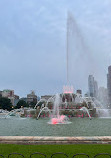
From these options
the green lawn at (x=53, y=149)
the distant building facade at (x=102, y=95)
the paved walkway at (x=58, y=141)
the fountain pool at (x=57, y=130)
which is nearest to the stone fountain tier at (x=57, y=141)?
the paved walkway at (x=58, y=141)

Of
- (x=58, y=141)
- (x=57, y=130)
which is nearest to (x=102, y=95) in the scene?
(x=57, y=130)

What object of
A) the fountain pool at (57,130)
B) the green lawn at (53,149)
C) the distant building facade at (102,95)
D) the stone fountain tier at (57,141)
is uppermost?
the distant building facade at (102,95)

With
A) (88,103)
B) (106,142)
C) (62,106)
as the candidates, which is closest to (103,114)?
(88,103)

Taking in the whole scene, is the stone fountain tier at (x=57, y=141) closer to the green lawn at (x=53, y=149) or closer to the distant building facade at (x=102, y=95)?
the green lawn at (x=53, y=149)

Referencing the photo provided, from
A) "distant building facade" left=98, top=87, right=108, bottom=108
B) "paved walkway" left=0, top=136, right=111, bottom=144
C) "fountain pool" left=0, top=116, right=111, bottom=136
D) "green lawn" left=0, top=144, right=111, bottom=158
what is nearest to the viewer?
"green lawn" left=0, top=144, right=111, bottom=158

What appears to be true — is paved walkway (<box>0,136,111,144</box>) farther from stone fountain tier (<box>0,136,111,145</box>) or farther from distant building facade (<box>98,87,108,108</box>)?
distant building facade (<box>98,87,108,108</box>)

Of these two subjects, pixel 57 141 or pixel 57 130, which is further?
pixel 57 130

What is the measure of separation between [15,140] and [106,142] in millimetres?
5052

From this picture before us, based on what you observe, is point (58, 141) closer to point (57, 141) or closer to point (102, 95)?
point (57, 141)

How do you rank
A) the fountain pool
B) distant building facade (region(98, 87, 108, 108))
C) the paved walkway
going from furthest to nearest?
distant building facade (region(98, 87, 108, 108)), the fountain pool, the paved walkway

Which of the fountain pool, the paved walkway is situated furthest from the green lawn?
the fountain pool

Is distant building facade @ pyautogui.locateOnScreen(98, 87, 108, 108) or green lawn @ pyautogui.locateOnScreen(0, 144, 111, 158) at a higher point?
distant building facade @ pyautogui.locateOnScreen(98, 87, 108, 108)

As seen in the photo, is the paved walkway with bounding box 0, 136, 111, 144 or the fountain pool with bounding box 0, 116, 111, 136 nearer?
the paved walkway with bounding box 0, 136, 111, 144

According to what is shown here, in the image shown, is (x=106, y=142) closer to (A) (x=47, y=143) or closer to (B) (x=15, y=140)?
(A) (x=47, y=143)
